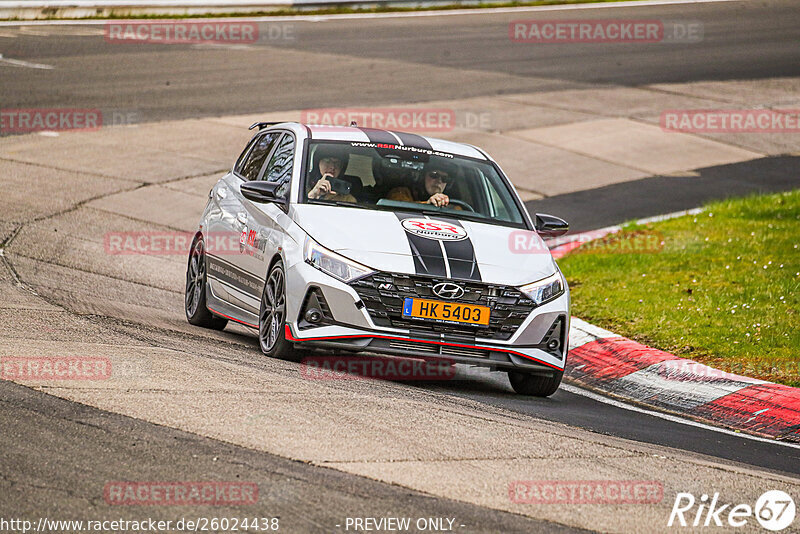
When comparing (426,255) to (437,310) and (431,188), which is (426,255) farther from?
(431,188)

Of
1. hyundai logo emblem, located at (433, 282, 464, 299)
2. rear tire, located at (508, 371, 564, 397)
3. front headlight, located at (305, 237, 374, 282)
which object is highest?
front headlight, located at (305, 237, 374, 282)

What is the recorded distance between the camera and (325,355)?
9.03 metres

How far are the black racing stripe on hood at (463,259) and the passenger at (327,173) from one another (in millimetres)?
1050

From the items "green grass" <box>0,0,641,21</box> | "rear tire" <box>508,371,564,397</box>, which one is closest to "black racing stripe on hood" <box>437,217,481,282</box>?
"rear tire" <box>508,371,564,397</box>

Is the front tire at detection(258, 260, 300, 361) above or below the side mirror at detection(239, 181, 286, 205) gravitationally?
below

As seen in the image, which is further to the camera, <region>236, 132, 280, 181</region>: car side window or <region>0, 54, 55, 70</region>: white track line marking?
<region>0, 54, 55, 70</region>: white track line marking

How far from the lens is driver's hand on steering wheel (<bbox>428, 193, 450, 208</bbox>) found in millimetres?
9406

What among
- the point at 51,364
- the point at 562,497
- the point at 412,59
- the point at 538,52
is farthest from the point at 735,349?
the point at 538,52

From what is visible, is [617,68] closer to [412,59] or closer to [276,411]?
[412,59]

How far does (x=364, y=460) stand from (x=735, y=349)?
487 cm

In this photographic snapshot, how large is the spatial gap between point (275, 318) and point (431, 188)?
1.66m

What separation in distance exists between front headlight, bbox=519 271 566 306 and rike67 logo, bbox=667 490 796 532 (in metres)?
2.64

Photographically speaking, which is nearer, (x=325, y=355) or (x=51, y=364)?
(x=51, y=364)

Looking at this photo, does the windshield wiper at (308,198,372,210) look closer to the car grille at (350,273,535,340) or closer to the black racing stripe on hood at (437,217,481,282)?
the black racing stripe on hood at (437,217,481,282)
